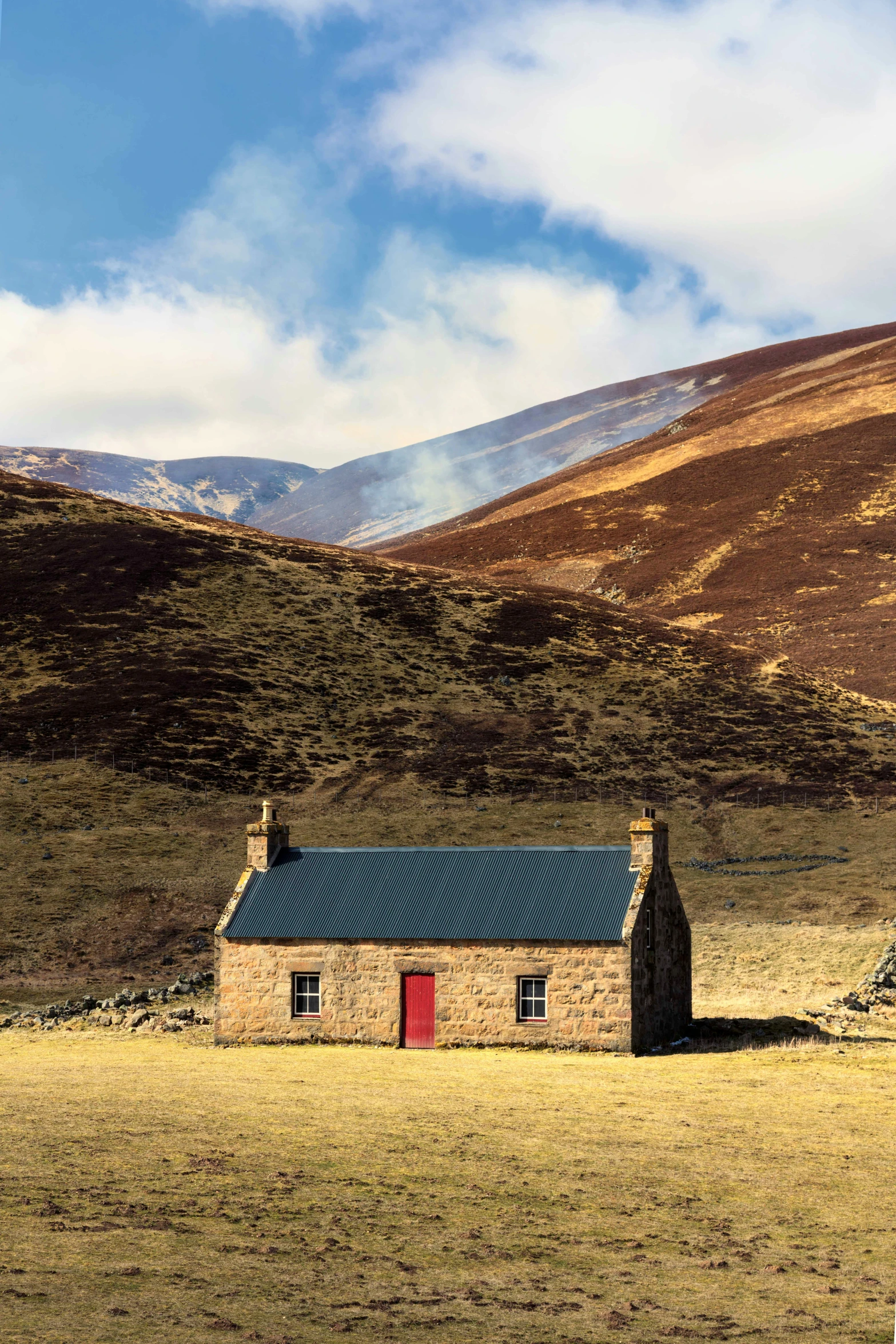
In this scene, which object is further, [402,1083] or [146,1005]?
[146,1005]

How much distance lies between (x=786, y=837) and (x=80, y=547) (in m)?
64.1

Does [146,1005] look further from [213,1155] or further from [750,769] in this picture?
[750,769]

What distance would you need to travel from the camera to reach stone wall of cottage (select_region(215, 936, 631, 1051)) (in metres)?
34.1

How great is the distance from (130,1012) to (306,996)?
7.68m

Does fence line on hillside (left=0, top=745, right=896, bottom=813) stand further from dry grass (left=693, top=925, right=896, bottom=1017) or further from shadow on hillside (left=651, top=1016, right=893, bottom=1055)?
shadow on hillside (left=651, top=1016, right=893, bottom=1055)

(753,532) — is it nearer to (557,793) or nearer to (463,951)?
(557,793)

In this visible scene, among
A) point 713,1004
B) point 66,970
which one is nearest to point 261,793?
point 66,970

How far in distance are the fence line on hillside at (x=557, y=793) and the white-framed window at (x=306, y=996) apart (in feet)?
111

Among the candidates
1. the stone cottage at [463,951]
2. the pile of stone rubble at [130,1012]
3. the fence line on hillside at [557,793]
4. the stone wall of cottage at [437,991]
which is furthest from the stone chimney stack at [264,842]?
the fence line on hillside at [557,793]

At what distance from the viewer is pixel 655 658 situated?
100 metres

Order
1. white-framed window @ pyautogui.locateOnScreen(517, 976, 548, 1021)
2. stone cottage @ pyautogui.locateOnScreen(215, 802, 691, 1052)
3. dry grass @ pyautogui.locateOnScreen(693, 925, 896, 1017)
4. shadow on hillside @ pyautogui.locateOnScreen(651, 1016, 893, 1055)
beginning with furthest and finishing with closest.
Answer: dry grass @ pyautogui.locateOnScreen(693, 925, 896, 1017) → shadow on hillside @ pyautogui.locateOnScreen(651, 1016, 893, 1055) → white-framed window @ pyautogui.locateOnScreen(517, 976, 548, 1021) → stone cottage @ pyautogui.locateOnScreen(215, 802, 691, 1052)

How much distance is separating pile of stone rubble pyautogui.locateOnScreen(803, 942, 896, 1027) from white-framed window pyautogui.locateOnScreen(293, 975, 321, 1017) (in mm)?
14214

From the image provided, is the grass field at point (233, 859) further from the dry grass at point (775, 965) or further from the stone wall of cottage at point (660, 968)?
the stone wall of cottage at point (660, 968)

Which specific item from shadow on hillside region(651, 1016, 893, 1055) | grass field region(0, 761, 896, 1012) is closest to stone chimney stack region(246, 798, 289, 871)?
grass field region(0, 761, 896, 1012)
